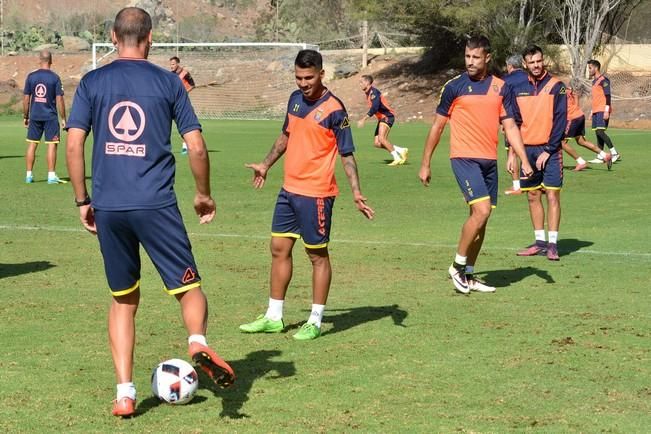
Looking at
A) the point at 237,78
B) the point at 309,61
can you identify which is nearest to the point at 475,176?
the point at 309,61

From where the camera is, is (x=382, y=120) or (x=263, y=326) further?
(x=382, y=120)

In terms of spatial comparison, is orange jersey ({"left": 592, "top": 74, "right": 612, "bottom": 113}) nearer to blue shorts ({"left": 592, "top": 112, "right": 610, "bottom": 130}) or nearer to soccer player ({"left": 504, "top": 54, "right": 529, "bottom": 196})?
blue shorts ({"left": 592, "top": 112, "right": 610, "bottom": 130})

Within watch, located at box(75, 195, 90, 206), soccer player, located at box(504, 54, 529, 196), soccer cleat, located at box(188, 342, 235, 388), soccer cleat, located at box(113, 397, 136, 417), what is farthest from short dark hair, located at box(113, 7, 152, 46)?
soccer player, located at box(504, 54, 529, 196)

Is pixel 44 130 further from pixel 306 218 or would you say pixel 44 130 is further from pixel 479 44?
pixel 306 218

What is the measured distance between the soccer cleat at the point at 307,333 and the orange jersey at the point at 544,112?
5.09 metres

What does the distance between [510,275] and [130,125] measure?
621 centimetres

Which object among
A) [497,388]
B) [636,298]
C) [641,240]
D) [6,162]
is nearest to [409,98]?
[6,162]

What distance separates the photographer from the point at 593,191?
63.2 ft

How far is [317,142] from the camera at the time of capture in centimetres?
846

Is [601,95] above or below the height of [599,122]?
above

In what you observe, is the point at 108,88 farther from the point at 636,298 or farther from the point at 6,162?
the point at 6,162

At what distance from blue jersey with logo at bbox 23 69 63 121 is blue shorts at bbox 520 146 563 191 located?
9.91 m

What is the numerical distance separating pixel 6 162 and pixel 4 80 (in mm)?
37407

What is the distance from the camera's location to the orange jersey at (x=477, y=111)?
34.1 ft
